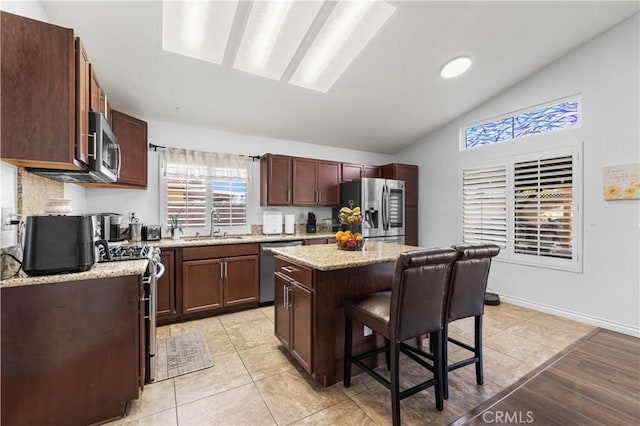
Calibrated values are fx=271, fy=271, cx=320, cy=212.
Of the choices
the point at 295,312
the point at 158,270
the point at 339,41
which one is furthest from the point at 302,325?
the point at 339,41

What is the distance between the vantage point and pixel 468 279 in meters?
1.85

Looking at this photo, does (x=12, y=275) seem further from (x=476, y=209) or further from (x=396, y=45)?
(x=476, y=209)

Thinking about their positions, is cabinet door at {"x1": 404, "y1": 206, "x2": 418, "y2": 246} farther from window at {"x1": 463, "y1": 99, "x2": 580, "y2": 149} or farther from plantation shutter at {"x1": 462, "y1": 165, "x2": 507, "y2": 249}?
window at {"x1": 463, "y1": 99, "x2": 580, "y2": 149}

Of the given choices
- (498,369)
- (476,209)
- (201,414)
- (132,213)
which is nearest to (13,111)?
(201,414)

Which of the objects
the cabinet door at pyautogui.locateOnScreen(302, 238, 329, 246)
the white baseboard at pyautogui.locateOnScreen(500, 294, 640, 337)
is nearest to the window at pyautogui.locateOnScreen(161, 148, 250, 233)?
the cabinet door at pyautogui.locateOnScreen(302, 238, 329, 246)

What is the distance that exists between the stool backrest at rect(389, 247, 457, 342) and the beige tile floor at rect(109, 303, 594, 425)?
23.3 inches

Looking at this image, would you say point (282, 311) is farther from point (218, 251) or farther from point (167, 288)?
point (167, 288)

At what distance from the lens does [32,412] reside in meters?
1.44

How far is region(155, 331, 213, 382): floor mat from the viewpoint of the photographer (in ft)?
7.11

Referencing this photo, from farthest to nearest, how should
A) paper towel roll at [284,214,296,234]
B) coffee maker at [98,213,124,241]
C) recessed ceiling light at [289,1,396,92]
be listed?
1. paper towel roll at [284,214,296,234]
2. coffee maker at [98,213,124,241]
3. recessed ceiling light at [289,1,396,92]

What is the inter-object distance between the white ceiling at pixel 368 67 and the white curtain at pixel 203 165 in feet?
1.39

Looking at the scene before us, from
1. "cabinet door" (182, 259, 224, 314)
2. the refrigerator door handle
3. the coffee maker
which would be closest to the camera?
the coffee maker

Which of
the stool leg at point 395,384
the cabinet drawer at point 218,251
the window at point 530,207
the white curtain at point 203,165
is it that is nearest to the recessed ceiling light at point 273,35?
the white curtain at point 203,165

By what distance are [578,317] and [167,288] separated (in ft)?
15.6
